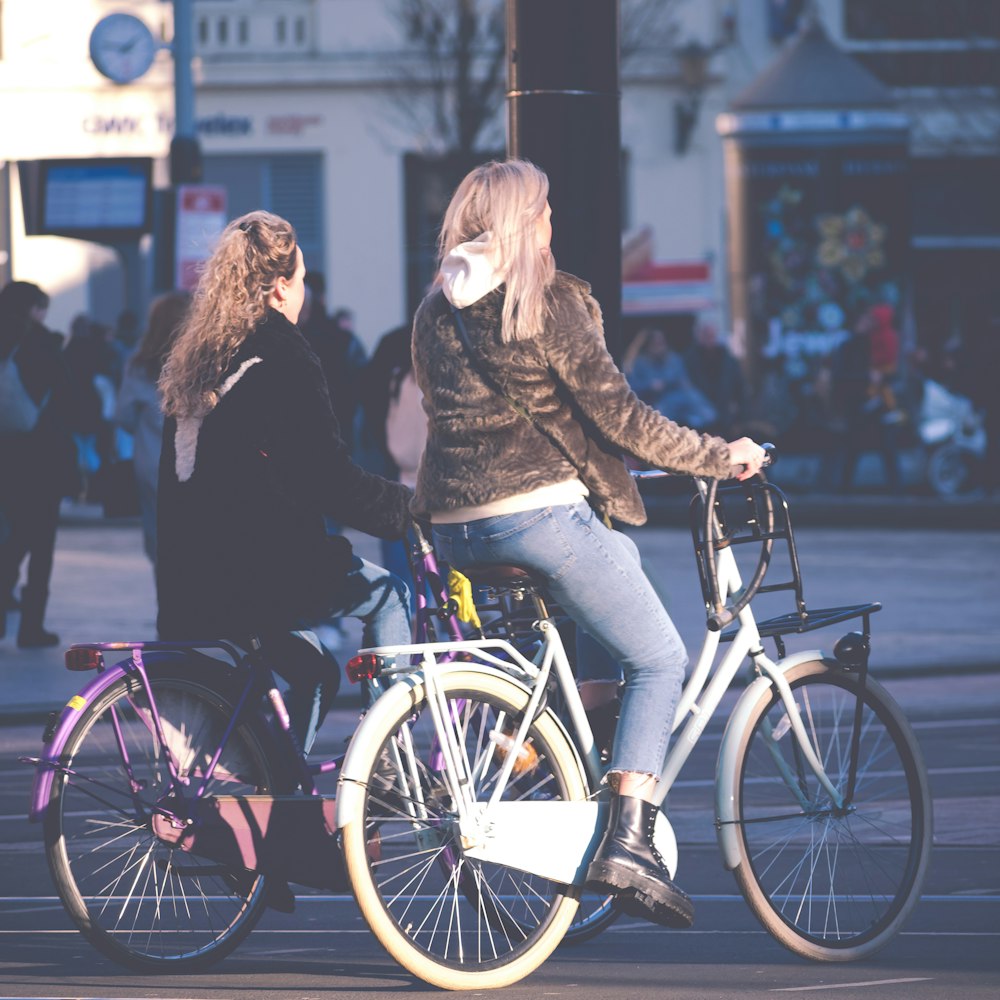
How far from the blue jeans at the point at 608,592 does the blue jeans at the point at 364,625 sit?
24 centimetres

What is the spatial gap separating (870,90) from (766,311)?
2.40m

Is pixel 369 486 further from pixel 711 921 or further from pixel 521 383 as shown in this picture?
pixel 711 921

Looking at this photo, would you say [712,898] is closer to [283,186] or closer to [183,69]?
[183,69]

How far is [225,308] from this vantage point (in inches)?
206

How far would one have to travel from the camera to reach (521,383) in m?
4.88

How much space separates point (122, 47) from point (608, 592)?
14436 millimetres

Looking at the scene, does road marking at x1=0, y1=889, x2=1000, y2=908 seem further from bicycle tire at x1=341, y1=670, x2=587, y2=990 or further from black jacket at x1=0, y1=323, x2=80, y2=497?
black jacket at x1=0, y1=323, x2=80, y2=497

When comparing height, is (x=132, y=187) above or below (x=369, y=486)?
above

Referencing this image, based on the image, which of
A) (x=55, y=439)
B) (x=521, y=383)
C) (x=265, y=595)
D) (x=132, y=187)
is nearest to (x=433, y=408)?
(x=521, y=383)

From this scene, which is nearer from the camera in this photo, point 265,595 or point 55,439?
point 265,595

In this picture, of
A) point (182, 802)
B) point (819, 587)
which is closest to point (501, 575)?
point (182, 802)

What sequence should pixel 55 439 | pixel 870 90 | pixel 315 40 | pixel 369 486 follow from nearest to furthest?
pixel 369 486, pixel 55 439, pixel 870 90, pixel 315 40

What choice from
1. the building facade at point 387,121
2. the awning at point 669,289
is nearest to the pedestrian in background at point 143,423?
the awning at point 669,289

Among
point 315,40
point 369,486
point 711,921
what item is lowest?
point 711,921
